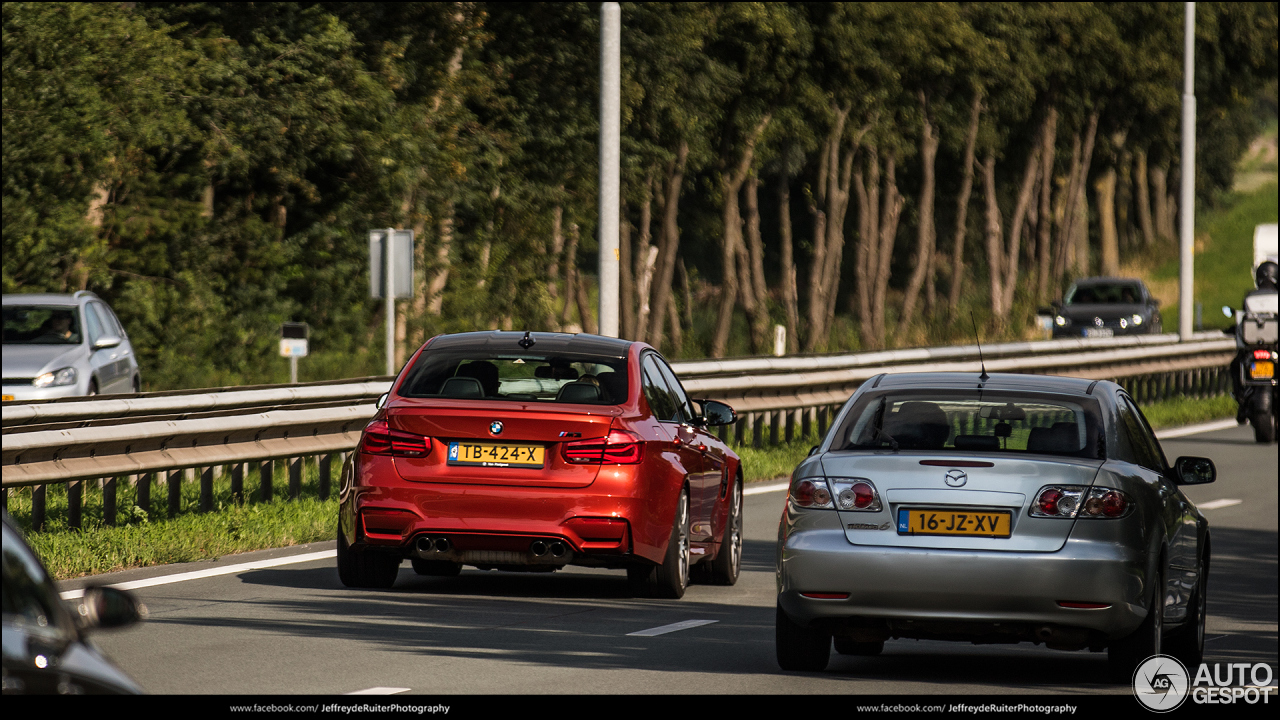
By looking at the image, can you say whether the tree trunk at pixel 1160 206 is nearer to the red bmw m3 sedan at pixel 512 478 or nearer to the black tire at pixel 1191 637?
the red bmw m3 sedan at pixel 512 478

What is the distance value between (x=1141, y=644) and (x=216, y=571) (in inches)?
238

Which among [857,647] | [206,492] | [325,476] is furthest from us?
[325,476]

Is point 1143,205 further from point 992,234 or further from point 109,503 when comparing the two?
point 109,503

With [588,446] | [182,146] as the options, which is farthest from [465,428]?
[182,146]

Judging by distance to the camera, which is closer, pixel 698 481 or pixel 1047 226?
pixel 698 481

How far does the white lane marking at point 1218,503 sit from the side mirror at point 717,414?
787 centimetres

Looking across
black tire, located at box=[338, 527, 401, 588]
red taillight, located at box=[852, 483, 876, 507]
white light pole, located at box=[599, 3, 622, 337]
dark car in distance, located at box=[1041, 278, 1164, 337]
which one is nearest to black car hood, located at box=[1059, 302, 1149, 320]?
dark car in distance, located at box=[1041, 278, 1164, 337]

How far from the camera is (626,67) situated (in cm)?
3475

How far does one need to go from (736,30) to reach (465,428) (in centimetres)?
2895

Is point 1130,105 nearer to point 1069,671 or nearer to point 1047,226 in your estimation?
point 1047,226

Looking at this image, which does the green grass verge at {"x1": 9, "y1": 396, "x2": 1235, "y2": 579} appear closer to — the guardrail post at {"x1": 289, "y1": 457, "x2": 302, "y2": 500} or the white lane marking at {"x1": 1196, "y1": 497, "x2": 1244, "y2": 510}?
the guardrail post at {"x1": 289, "y1": 457, "x2": 302, "y2": 500}

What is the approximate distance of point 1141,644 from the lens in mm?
9258

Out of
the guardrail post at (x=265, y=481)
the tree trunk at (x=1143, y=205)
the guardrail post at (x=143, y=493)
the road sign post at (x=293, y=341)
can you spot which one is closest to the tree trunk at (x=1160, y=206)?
the tree trunk at (x=1143, y=205)

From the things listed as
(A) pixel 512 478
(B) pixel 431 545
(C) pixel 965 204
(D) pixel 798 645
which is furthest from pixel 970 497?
(C) pixel 965 204
